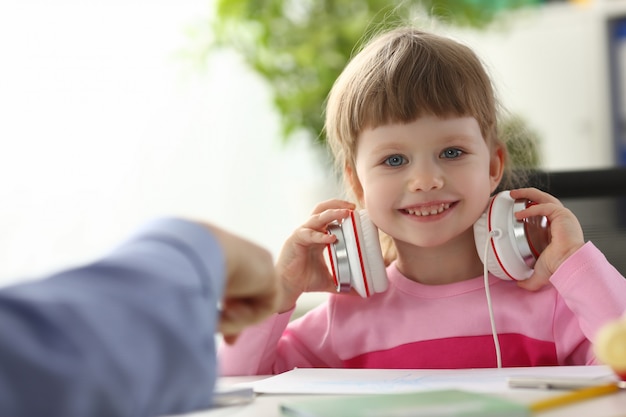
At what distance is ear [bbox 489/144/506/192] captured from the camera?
1.36 m

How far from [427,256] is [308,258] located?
19 centimetres

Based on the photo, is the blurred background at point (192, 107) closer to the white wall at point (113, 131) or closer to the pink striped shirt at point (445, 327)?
the white wall at point (113, 131)

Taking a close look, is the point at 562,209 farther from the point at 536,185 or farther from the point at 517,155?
the point at 517,155

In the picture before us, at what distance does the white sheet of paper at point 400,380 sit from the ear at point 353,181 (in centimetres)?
37

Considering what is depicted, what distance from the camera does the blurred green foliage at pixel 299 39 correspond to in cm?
310

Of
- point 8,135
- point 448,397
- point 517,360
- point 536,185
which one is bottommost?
point 517,360

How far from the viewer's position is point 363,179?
1.31 meters

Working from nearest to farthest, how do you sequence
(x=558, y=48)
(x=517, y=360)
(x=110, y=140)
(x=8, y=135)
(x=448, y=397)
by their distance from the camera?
(x=448, y=397), (x=517, y=360), (x=8, y=135), (x=110, y=140), (x=558, y=48)

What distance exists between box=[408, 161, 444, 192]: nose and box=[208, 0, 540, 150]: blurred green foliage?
1.89 metres

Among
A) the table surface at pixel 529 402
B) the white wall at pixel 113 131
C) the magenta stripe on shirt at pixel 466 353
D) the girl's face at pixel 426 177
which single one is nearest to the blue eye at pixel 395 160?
the girl's face at pixel 426 177

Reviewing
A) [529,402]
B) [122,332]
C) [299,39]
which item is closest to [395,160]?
[529,402]

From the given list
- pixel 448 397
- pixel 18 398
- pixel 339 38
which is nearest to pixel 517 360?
pixel 448 397

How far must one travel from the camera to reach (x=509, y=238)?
3.99ft

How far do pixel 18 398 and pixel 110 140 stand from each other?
2502 mm
